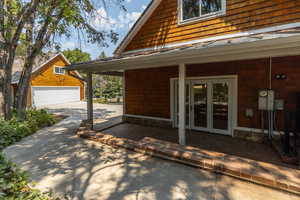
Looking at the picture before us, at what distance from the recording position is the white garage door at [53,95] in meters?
14.9

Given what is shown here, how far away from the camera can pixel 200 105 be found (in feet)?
20.1

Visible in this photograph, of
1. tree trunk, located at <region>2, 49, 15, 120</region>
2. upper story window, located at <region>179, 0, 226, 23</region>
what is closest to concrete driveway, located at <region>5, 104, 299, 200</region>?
tree trunk, located at <region>2, 49, 15, 120</region>

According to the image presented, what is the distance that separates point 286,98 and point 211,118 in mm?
2207

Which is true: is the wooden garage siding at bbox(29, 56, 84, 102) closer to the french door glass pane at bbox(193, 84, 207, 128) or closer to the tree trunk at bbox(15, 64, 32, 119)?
the tree trunk at bbox(15, 64, 32, 119)

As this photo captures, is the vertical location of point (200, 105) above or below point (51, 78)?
below

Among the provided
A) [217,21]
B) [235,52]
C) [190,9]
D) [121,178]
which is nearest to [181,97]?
[235,52]

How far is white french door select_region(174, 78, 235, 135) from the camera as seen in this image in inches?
218

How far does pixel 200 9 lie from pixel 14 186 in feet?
21.6

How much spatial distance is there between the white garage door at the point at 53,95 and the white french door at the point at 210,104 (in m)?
14.2

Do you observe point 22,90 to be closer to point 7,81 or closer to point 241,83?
point 7,81

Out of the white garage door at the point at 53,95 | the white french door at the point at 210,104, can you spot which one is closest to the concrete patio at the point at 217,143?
the white french door at the point at 210,104

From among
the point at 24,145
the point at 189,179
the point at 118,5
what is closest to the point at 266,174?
the point at 189,179

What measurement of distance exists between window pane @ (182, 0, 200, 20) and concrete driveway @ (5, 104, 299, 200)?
4988mm

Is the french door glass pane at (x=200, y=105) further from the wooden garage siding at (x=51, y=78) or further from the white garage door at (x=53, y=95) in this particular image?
the white garage door at (x=53, y=95)
